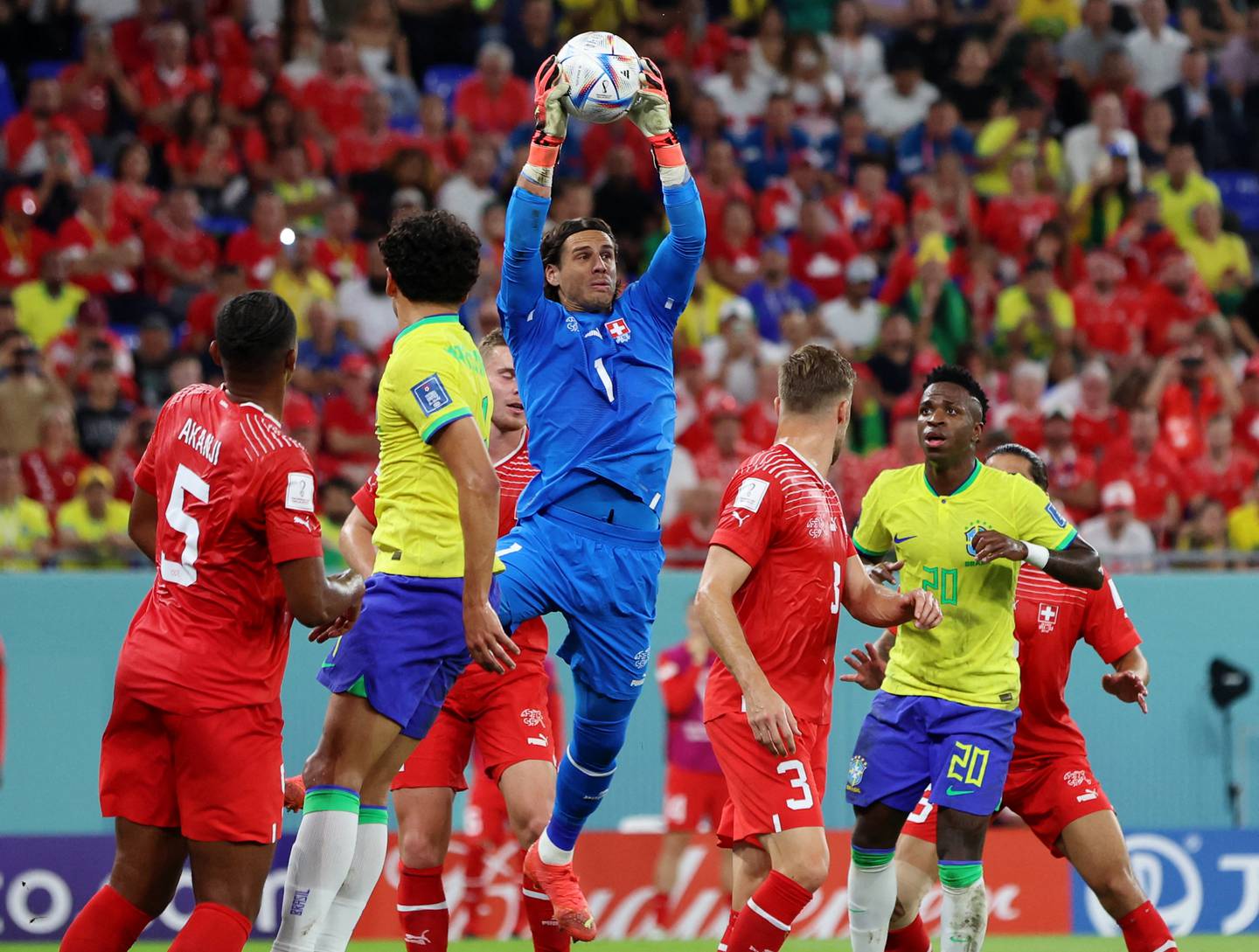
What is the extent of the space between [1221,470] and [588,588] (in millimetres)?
8415

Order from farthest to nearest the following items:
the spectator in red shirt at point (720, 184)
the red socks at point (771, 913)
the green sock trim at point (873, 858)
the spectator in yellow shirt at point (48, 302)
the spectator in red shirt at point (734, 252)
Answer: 1. the spectator in red shirt at point (720, 184)
2. the spectator in red shirt at point (734, 252)
3. the spectator in yellow shirt at point (48, 302)
4. the green sock trim at point (873, 858)
5. the red socks at point (771, 913)

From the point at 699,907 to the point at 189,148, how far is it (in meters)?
8.68

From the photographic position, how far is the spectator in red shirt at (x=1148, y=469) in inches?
538

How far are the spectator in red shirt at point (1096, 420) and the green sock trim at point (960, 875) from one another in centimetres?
745

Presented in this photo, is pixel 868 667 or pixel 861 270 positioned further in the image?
pixel 861 270

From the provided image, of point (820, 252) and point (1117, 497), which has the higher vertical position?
point (820, 252)

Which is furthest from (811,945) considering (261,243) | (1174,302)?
(1174,302)

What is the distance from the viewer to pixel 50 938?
10.1 meters

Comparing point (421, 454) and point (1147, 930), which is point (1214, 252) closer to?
point (1147, 930)

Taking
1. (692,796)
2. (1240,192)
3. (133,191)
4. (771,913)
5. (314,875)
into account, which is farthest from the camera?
(1240,192)

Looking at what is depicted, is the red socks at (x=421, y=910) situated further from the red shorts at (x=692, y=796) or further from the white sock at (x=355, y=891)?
the red shorts at (x=692, y=796)

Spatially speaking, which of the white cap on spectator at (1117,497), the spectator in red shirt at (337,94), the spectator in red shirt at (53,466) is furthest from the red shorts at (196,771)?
the spectator in red shirt at (337,94)

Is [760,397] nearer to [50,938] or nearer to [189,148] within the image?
[189,148]

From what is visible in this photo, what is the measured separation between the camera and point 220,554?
560 cm
